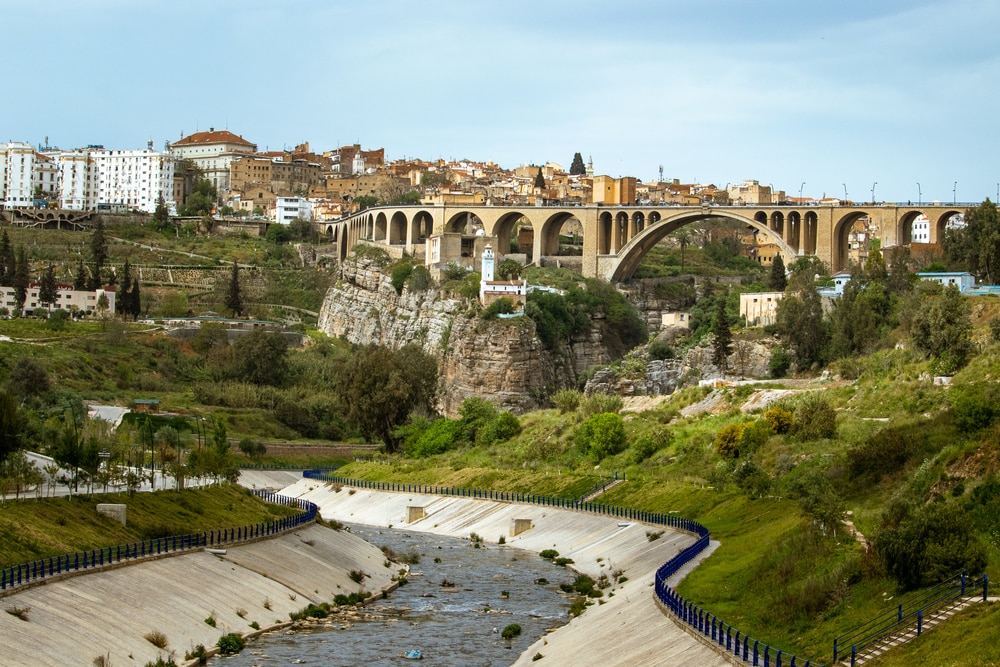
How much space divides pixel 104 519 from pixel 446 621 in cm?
900

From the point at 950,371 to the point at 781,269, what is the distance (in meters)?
44.7

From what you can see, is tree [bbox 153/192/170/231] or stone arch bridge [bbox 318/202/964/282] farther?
tree [bbox 153/192/170/231]

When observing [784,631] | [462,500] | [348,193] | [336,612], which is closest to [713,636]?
[784,631]

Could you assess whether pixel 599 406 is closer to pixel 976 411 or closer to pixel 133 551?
Result: pixel 976 411

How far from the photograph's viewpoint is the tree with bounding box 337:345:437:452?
293 ft

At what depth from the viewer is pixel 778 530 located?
38.4 meters

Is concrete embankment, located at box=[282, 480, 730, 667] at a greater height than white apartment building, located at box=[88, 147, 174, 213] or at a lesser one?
lesser

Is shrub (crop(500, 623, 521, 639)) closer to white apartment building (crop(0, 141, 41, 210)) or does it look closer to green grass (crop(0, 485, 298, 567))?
green grass (crop(0, 485, 298, 567))

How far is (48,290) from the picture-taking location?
116 m

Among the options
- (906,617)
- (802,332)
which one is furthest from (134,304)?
(906,617)

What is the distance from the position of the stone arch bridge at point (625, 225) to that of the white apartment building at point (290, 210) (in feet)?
65.5

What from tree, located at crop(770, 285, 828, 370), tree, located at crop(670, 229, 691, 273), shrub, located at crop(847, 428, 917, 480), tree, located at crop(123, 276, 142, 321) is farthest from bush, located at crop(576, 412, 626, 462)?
tree, located at crop(670, 229, 691, 273)

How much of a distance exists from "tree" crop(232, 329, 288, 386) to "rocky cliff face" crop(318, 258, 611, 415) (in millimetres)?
Answer: 11204

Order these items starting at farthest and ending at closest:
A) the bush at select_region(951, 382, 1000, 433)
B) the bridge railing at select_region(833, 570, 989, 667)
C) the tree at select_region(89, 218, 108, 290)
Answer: the tree at select_region(89, 218, 108, 290) < the bush at select_region(951, 382, 1000, 433) < the bridge railing at select_region(833, 570, 989, 667)
